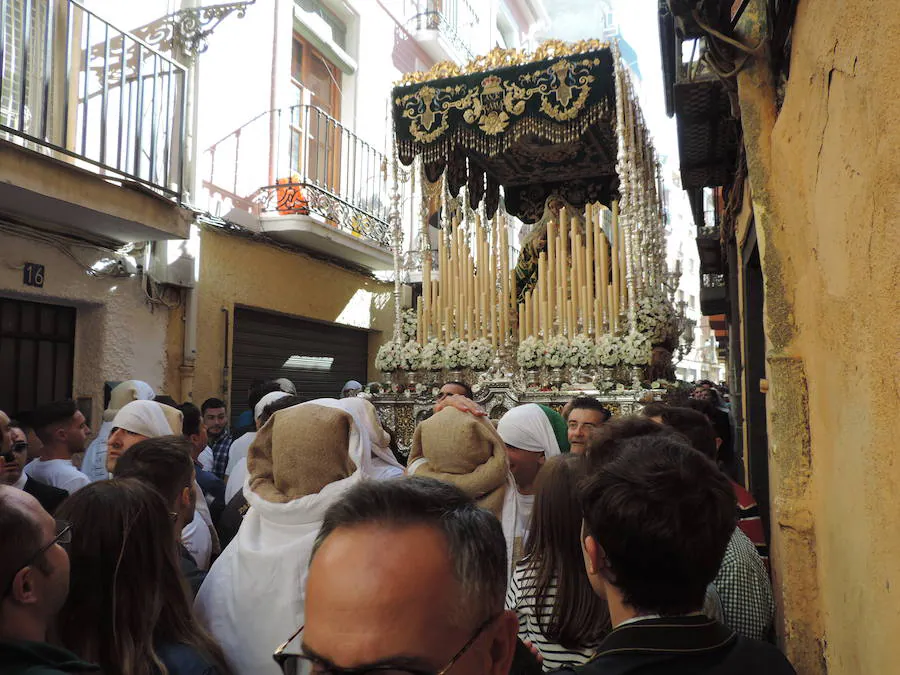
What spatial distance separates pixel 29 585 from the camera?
1554 mm

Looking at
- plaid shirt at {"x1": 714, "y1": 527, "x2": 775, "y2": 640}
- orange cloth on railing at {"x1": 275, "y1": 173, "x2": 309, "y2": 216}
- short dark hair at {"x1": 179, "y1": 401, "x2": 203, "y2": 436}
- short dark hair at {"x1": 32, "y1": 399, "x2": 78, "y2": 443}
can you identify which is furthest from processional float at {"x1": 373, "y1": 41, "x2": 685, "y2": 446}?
plaid shirt at {"x1": 714, "y1": 527, "x2": 775, "y2": 640}

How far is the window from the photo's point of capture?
1068 cm

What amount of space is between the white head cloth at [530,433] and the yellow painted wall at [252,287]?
20.9 feet

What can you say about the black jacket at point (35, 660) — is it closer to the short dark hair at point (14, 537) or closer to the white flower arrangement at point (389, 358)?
the short dark hair at point (14, 537)

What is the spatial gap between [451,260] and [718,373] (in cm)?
Result: 3329

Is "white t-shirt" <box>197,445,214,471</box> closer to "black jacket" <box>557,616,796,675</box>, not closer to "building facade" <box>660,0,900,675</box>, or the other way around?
"building facade" <box>660,0,900,675</box>

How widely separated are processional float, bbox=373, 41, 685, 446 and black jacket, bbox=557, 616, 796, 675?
5.86m

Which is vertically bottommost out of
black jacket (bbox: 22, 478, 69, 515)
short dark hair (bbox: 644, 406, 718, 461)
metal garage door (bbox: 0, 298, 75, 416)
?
black jacket (bbox: 22, 478, 69, 515)

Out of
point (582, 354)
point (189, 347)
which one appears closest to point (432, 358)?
point (582, 354)

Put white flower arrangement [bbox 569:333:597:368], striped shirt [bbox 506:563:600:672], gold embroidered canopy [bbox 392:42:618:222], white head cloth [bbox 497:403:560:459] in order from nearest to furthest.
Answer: striped shirt [bbox 506:563:600:672]
white head cloth [bbox 497:403:560:459]
white flower arrangement [bbox 569:333:597:368]
gold embroidered canopy [bbox 392:42:618:222]

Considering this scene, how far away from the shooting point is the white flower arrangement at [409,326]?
30.9 ft

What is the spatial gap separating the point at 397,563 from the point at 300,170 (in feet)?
33.9

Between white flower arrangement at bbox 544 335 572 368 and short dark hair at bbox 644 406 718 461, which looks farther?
white flower arrangement at bbox 544 335 572 368

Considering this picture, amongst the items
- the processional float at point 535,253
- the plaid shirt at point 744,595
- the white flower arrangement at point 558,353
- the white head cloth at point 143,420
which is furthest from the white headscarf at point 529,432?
the white flower arrangement at point 558,353
